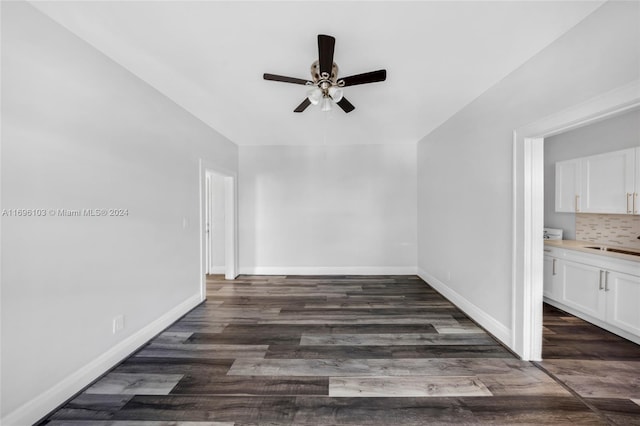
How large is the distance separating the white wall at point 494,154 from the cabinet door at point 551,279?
3.74 feet

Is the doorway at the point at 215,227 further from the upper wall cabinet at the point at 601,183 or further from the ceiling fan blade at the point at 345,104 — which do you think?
the upper wall cabinet at the point at 601,183

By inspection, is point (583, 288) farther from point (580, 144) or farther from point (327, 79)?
→ point (327, 79)

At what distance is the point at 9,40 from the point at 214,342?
2652mm

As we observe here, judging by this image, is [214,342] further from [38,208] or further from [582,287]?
[582,287]

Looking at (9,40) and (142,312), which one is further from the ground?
(9,40)

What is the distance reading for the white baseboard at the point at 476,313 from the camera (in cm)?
243

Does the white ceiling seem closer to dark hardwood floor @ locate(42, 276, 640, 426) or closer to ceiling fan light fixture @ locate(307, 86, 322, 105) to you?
ceiling fan light fixture @ locate(307, 86, 322, 105)

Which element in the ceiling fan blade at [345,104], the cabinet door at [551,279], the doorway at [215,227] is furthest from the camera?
the doorway at [215,227]

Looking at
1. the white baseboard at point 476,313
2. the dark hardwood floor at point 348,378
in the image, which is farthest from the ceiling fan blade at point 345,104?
the white baseboard at point 476,313

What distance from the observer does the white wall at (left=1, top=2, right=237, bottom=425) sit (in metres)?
1.48

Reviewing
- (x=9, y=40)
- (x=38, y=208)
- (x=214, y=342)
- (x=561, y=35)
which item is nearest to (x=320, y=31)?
(x=561, y=35)

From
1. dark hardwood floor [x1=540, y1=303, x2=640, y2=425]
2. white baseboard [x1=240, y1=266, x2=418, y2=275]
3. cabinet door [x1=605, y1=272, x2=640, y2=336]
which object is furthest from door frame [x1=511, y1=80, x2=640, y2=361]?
white baseboard [x1=240, y1=266, x2=418, y2=275]

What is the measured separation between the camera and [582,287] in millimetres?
2855

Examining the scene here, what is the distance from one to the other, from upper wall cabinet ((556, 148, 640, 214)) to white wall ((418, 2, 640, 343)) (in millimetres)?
1474
